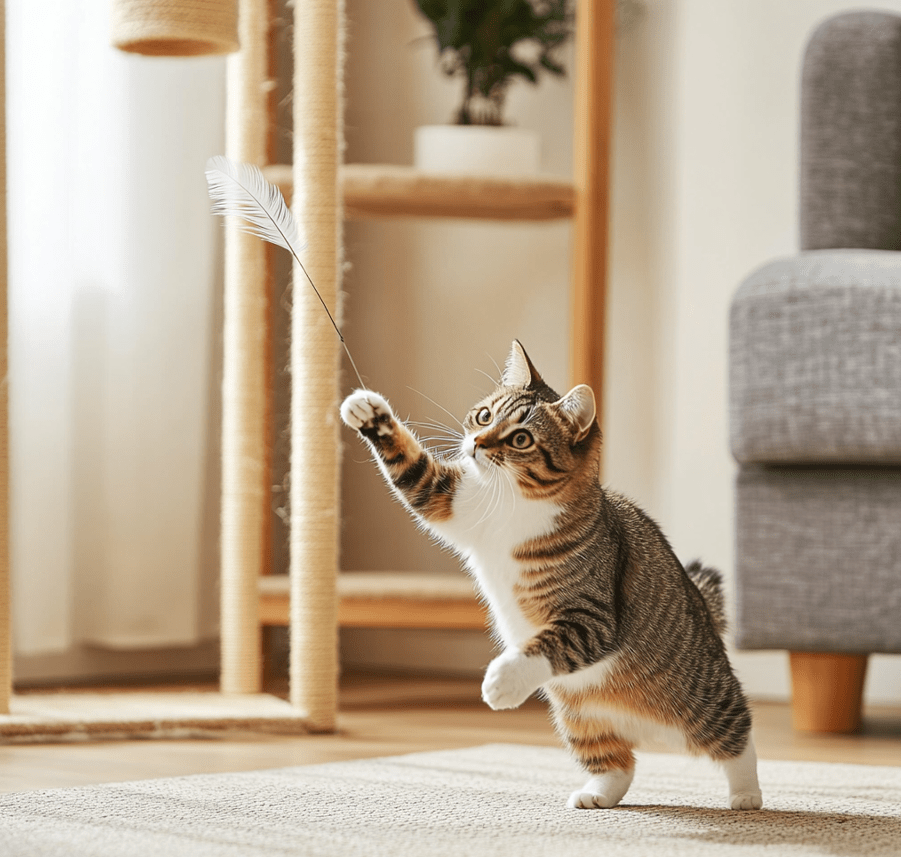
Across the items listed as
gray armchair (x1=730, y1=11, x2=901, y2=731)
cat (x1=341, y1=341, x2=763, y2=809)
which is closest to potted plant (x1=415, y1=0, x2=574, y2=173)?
gray armchair (x1=730, y1=11, x2=901, y2=731)

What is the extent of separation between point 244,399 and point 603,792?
0.84 metres

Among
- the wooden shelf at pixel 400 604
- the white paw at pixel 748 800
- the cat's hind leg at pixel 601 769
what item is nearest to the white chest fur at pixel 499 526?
the cat's hind leg at pixel 601 769

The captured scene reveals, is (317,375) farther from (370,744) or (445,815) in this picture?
(445,815)

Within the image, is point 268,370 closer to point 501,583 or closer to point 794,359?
point 794,359

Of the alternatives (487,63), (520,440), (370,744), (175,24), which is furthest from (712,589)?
(487,63)

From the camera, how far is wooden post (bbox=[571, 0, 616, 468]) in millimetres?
1802

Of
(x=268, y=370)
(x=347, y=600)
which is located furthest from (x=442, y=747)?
(x=268, y=370)

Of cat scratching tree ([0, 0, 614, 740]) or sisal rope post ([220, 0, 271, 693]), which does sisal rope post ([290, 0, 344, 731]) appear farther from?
sisal rope post ([220, 0, 271, 693])

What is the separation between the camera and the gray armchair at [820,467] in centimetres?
138

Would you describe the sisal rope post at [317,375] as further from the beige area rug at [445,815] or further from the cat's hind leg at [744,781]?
the cat's hind leg at [744,781]

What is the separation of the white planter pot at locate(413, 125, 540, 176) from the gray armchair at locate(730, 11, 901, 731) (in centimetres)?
56

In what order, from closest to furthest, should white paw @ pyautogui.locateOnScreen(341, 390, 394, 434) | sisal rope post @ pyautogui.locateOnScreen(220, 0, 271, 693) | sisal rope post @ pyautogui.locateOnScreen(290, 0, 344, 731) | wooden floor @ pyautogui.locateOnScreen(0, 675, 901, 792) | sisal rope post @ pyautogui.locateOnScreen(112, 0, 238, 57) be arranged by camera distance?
1. white paw @ pyautogui.locateOnScreen(341, 390, 394, 434)
2. wooden floor @ pyautogui.locateOnScreen(0, 675, 901, 792)
3. sisal rope post @ pyautogui.locateOnScreen(112, 0, 238, 57)
4. sisal rope post @ pyautogui.locateOnScreen(290, 0, 344, 731)
5. sisal rope post @ pyautogui.locateOnScreen(220, 0, 271, 693)

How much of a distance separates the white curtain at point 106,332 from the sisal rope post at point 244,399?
306 millimetres

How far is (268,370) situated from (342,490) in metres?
0.49
